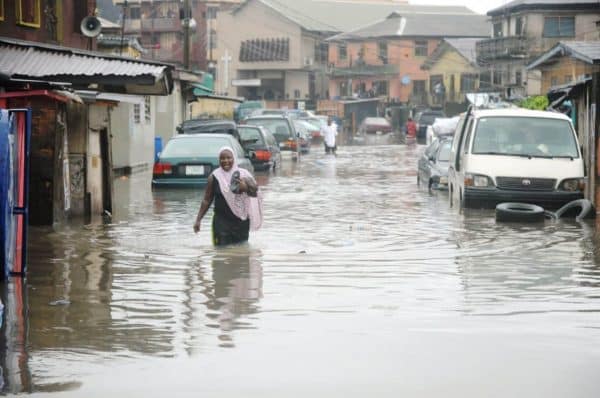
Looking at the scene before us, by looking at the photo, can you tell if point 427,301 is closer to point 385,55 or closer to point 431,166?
point 431,166

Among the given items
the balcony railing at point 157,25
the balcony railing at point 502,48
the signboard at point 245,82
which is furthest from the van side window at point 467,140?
the balcony railing at point 157,25

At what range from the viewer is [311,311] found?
36.3 ft

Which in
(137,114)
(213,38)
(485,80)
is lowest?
(137,114)

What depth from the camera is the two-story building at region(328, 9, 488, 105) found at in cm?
10612

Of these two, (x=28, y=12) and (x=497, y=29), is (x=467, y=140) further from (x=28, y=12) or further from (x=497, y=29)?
(x=497, y=29)

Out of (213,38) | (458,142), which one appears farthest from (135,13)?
(458,142)

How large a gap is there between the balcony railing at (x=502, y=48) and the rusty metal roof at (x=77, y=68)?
60.3 metres

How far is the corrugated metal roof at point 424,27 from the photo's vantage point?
4178 inches

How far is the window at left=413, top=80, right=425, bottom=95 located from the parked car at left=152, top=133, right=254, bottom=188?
8179 centimetres

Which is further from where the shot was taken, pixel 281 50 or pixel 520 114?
pixel 281 50

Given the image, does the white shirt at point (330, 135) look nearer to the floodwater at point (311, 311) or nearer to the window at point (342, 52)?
the floodwater at point (311, 311)

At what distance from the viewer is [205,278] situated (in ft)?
44.2

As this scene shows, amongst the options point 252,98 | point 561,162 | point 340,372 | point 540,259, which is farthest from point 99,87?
point 252,98

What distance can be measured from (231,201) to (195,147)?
1094 centimetres
